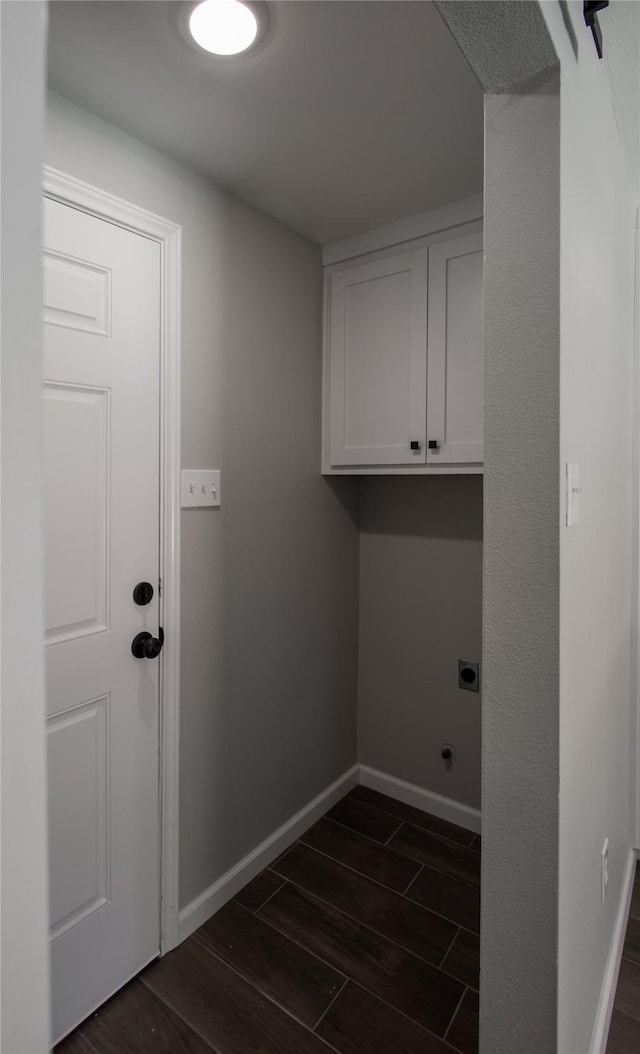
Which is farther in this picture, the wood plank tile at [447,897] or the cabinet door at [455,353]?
the cabinet door at [455,353]

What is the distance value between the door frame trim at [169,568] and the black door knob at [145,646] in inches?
1.9

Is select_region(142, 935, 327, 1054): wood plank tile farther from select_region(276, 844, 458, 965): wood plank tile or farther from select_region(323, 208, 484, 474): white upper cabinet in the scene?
select_region(323, 208, 484, 474): white upper cabinet

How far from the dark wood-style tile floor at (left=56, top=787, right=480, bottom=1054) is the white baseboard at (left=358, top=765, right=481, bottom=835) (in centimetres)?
13

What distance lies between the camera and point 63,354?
4.59ft

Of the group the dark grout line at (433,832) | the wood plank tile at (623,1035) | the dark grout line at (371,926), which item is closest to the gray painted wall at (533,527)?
the wood plank tile at (623,1035)

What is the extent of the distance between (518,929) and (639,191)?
7.17 ft

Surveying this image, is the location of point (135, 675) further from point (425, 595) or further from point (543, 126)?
point (543, 126)

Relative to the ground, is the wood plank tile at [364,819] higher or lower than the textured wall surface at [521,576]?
lower

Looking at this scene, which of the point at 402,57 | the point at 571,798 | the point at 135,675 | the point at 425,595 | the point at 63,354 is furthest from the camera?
the point at 425,595

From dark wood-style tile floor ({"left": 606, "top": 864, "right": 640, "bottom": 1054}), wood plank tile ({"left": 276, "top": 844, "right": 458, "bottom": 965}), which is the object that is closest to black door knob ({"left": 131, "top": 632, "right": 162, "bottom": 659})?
wood plank tile ({"left": 276, "top": 844, "right": 458, "bottom": 965})

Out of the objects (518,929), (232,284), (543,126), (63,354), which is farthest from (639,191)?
(518,929)

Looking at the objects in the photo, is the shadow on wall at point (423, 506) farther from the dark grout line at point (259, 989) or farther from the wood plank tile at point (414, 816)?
the dark grout line at point (259, 989)

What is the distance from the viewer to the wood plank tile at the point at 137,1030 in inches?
55.4

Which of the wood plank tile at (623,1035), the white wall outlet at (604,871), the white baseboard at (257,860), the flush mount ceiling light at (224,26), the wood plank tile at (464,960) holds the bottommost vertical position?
the wood plank tile at (464,960)
